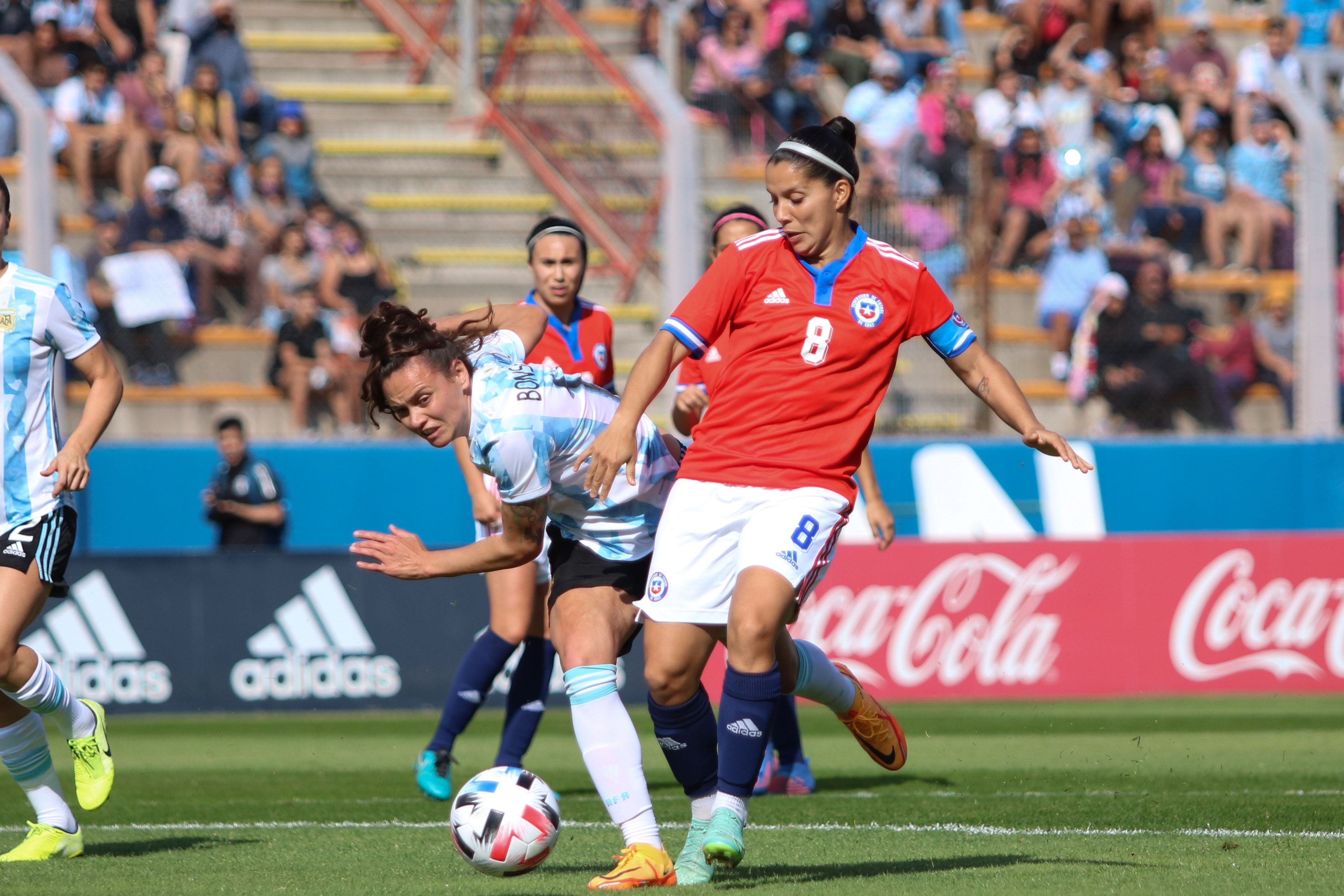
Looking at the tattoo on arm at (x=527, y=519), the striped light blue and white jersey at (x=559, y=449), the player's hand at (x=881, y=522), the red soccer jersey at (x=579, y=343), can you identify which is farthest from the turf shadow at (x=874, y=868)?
the red soccer jersey at (x=579, y=343)

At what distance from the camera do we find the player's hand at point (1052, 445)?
5453 mm

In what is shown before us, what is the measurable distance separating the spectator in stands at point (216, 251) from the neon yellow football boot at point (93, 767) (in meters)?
8.74

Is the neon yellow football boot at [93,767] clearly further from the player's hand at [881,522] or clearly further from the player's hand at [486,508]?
the player's hand at [881,522]

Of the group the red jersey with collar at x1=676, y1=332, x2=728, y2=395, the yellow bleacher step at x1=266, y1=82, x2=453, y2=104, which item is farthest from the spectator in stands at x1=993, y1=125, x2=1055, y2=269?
the red jersey with collar at x1=676, y1=332, x2=728, y2=395

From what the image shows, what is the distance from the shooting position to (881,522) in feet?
26.0

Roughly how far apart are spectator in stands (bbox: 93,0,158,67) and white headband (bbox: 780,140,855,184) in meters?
12.2

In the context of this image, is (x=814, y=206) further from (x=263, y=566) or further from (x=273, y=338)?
(x=273, y=338)

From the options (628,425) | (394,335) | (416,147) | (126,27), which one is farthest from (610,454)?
(416,147)

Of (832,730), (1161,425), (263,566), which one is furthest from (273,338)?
(1161,425)

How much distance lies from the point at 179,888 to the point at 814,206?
2816 mm

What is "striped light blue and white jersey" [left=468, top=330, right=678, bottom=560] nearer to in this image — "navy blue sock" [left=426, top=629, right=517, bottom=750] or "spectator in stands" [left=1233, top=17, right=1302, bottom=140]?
"navy blue sock" [left=426, top=629, right=517, bottom=750]

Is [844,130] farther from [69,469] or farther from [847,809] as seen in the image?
[847,809]

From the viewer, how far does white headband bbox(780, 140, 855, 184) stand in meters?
5.39

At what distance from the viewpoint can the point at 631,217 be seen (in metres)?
16.0
